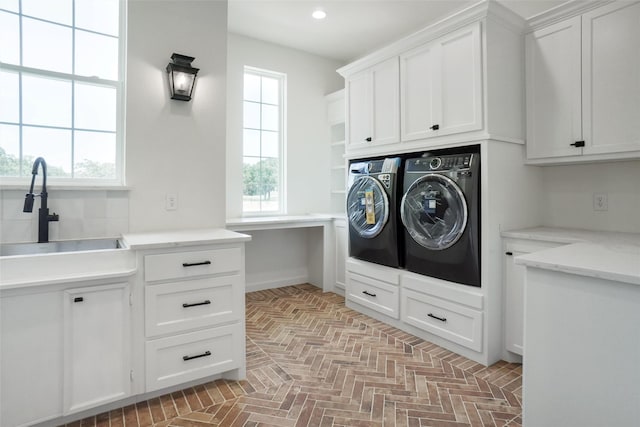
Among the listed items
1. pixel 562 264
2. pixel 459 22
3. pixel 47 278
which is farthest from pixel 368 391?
pixel 459 22

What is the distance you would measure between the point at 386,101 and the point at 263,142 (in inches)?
71.9

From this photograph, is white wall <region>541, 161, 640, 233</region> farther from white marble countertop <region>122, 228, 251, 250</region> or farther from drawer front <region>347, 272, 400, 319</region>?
white marble countertop <region>122, 228, 251, 250</region>

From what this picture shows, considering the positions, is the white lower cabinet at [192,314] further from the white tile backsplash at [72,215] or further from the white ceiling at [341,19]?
the white ceiling at [341,19]

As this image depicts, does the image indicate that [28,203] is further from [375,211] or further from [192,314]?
[375,211]

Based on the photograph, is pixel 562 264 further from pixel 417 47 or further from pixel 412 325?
pixel 417 47

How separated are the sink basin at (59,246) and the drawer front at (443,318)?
2.31m

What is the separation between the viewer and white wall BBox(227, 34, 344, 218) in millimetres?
4121

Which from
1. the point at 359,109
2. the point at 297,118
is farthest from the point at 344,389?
the point at 297,118

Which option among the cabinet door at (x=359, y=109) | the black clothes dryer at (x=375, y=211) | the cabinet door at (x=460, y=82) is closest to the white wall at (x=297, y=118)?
the cabinet door at (x=359, y=109)

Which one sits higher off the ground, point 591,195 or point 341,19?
point 341,19

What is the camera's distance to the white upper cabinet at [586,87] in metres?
2.26

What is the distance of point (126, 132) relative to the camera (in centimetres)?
241

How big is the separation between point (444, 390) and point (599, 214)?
187 centimetres

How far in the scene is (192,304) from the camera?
6.81 feet
